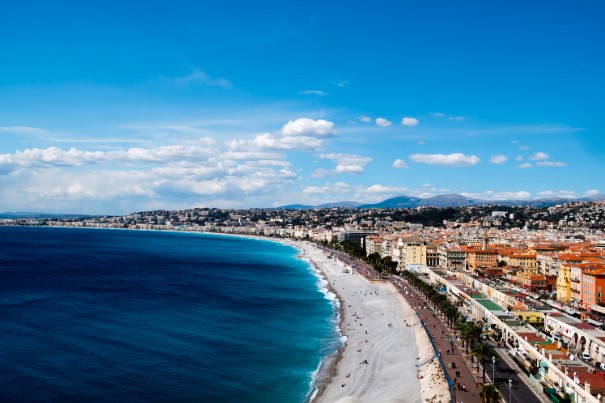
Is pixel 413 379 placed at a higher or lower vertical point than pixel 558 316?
lower

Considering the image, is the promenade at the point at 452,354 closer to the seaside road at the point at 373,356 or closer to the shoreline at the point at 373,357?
the shoreline at the point at 373,357

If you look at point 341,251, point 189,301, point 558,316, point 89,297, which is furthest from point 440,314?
point 341,251

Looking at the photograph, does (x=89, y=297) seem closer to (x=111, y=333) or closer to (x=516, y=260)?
(x=111, y=333)

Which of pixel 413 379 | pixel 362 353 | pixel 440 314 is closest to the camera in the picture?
pixel 413 379

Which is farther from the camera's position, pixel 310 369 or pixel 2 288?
pixel 2 288

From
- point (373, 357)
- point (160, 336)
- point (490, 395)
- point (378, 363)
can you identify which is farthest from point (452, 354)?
point (160, 336)

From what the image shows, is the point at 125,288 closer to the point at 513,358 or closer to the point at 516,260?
the point at 513,358

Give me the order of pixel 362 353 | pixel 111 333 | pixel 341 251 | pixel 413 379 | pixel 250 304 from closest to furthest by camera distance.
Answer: pixel 413 379 < pixel 362 353 < pixel 111 333 < pixel 250 304 < pixel 341 251

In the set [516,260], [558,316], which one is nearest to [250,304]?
[558,316]
